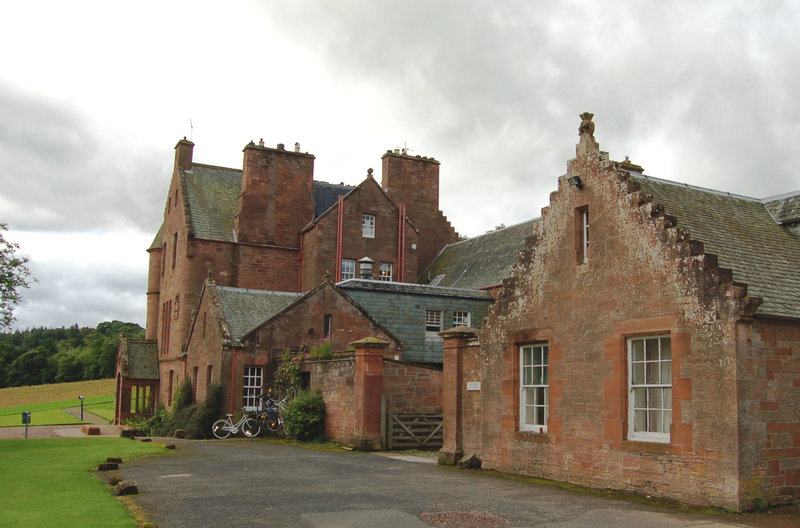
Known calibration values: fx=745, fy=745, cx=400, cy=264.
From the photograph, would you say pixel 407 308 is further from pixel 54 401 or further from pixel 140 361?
pixel 54 401

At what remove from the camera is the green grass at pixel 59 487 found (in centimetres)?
970

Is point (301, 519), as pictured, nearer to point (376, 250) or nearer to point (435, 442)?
point (435, 442)

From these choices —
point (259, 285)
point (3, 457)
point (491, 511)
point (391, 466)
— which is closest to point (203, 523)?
point (491, 511)

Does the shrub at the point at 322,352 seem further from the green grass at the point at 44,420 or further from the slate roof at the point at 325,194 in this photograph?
the green grass at the point at 44,420

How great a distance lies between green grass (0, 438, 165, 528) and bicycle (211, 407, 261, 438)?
18.4 ft

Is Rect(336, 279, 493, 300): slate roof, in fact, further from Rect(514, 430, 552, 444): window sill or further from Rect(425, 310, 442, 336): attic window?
Rect(514, 430, 552, 444): window sill

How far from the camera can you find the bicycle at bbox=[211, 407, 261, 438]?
28.1m

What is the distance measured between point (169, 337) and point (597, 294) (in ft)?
109

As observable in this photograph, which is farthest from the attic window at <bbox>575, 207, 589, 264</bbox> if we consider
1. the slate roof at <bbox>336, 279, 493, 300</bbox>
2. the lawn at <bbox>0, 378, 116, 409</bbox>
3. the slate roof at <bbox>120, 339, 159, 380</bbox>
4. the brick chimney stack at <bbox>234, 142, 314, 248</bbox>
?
the lawn at <bbox>0, 378, 116, 409</bbox>

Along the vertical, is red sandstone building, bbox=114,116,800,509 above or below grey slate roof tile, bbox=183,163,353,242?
below

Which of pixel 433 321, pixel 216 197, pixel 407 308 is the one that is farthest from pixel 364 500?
pixel 216 197

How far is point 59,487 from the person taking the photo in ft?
41.8

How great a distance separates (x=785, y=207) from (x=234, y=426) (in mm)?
20353

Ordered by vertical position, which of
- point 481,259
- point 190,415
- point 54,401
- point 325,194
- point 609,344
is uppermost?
point 325,194
